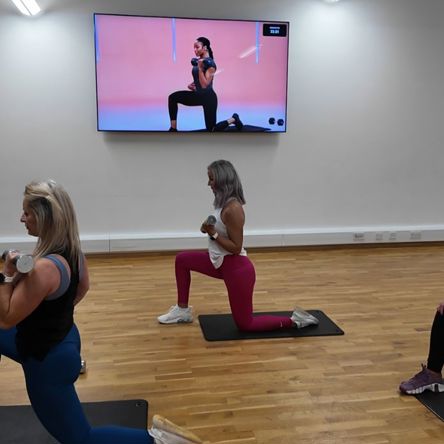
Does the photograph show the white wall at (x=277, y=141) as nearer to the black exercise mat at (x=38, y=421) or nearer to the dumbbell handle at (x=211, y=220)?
the dumbbell handle at (x=211, y=220)

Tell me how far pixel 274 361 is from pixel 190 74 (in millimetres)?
3406

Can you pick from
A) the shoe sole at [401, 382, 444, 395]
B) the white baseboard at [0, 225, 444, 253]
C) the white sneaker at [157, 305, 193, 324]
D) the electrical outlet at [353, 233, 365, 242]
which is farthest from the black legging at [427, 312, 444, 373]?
the electrical outlet at [353, 233, 365, 242]

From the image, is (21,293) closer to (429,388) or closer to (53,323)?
(53,323)

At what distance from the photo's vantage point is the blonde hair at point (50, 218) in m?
1.63

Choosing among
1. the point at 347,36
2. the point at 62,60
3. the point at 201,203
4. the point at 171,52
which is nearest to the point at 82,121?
the point at 62,60

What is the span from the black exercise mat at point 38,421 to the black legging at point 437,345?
1.45 m

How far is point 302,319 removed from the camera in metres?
3.33

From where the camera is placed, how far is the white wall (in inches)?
199

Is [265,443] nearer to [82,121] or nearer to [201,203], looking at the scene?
[201,203]

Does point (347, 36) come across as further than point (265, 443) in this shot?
Yes

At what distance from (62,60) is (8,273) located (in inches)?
161

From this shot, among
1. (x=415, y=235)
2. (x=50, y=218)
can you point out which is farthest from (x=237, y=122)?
(x=50, y=218)

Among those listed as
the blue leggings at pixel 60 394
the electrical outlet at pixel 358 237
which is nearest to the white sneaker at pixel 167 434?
the blue leggings at pixel 60 394

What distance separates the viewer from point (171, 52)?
5137 mm
